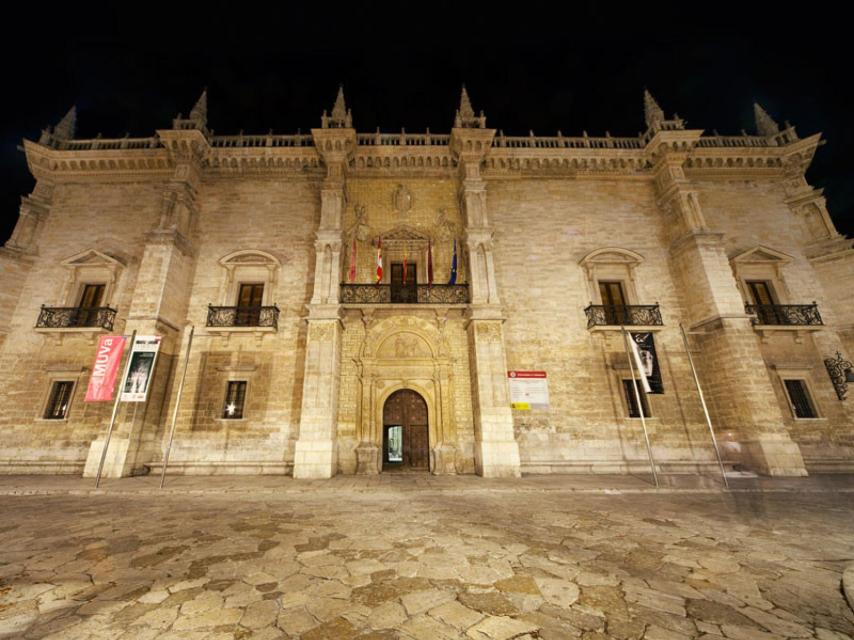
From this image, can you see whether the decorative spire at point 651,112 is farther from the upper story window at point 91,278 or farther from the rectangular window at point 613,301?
the upper story window at point 91,278

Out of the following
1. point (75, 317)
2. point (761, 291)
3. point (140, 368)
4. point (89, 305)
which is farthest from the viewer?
point (761, 291)

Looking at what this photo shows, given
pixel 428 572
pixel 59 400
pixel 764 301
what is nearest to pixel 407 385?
pixel 428 572

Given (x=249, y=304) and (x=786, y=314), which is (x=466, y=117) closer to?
(x=249, y=304)

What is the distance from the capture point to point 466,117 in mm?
14703

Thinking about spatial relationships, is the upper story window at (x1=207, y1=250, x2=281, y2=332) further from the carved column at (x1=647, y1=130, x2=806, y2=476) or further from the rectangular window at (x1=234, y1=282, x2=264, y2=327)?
the carved column at (x1=647, y1=130, x2=806, y2=476)

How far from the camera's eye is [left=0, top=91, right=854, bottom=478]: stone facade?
1136 cm

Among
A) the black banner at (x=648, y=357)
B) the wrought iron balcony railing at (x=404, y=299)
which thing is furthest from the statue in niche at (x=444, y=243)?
the black banner at (x=648, y=357)

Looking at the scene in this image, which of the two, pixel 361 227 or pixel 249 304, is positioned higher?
pixel 361 227

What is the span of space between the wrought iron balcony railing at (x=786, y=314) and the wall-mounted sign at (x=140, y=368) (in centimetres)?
2050

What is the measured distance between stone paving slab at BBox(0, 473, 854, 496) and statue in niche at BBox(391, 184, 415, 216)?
1045 centimetres

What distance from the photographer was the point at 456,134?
14.1m

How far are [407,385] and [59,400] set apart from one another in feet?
40.2

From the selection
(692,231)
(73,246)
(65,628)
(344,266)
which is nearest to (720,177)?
(692,231)

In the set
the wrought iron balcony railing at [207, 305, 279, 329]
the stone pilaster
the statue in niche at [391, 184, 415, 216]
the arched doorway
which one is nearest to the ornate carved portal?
the arched doorway
